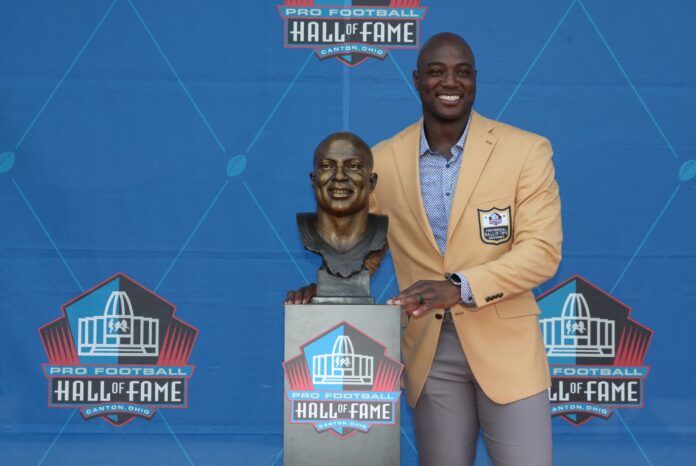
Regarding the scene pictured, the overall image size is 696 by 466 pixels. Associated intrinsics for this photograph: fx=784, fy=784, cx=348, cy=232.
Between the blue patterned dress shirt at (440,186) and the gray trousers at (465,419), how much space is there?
0.26 meters

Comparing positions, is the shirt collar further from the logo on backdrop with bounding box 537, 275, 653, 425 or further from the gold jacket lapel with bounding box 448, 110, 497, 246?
the logo on backdrop with bounding box 537, 275, 653, 425

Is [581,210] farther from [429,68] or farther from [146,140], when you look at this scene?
[146,140]

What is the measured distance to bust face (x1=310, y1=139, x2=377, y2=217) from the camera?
196 centimetres

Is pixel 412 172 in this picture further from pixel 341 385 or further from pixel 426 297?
pixel 341 385

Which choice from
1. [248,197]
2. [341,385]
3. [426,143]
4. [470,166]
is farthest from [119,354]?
[470,166]

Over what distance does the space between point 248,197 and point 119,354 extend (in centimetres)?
79

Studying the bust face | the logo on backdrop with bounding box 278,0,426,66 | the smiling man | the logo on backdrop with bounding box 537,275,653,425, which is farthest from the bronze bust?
the logo on backdrop with bounding box 537,275,653,425

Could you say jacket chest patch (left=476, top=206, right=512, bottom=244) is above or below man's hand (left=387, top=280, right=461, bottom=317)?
above

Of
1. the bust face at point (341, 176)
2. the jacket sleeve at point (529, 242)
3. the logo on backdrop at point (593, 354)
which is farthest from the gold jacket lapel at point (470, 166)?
the logo on backdrop at point (593, 354)

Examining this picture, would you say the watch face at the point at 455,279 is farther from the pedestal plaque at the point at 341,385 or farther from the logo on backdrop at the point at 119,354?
the logo on backdrop at the point at 119,354

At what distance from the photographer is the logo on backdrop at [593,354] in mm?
3061

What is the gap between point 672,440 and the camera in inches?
121

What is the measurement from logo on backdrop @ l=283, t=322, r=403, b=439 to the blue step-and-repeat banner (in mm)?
1228

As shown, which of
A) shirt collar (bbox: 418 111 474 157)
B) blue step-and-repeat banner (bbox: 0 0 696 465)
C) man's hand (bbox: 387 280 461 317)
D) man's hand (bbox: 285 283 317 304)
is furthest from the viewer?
blue step-and-repeat banner (bbox: 0 0 696 465)
